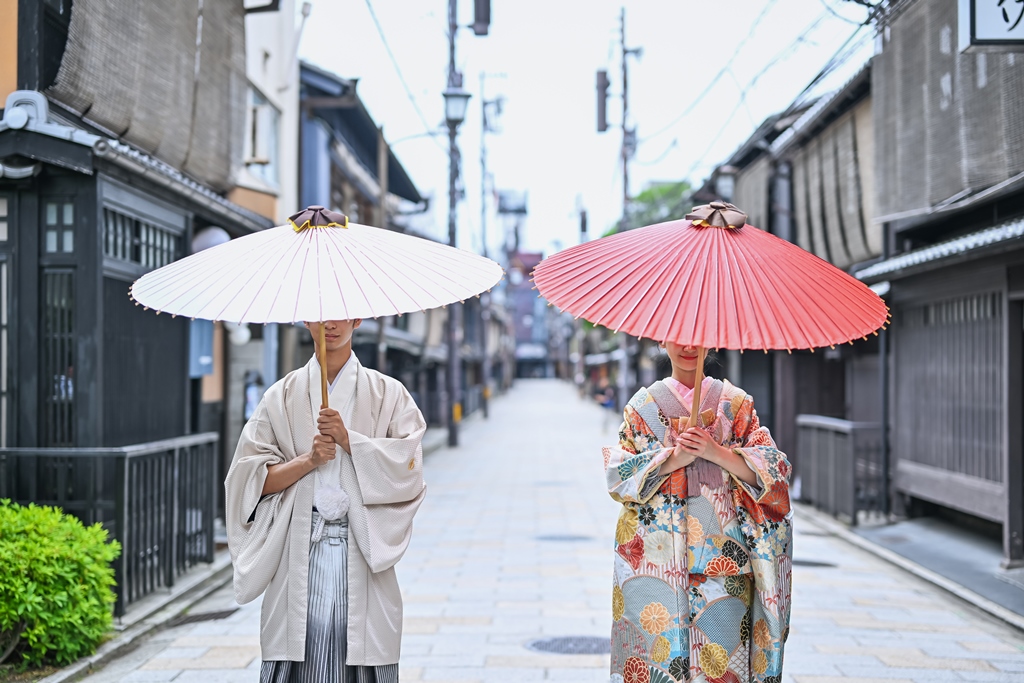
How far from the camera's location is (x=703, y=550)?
4.05 m

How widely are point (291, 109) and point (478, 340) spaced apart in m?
40.9

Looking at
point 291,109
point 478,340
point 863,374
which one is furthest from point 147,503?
point 478,340

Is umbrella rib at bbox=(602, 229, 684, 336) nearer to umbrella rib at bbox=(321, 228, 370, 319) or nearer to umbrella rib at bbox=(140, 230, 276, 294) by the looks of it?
umbrella rib at bbox=(321, 228, 370, 319)

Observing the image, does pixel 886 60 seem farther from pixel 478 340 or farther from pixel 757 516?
pixel 478 340

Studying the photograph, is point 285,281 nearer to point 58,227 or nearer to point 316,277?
point 316,277

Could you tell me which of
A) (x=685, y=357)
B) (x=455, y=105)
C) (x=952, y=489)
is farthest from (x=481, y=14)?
(x=685, y=357)

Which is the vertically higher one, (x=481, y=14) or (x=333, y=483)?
(x=481, y=14)

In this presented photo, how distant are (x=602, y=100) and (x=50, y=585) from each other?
25.5 metres

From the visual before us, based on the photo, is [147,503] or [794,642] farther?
[147,503]

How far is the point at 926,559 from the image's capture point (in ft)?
33.0

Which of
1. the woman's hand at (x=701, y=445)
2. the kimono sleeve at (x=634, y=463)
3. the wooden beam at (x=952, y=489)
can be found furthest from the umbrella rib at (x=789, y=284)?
the wooden beam at (x=952, y=489)

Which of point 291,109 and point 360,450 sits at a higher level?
point 291,109

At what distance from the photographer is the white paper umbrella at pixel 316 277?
3.39m

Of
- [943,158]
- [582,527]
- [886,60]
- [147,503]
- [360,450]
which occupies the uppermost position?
[886,60]
